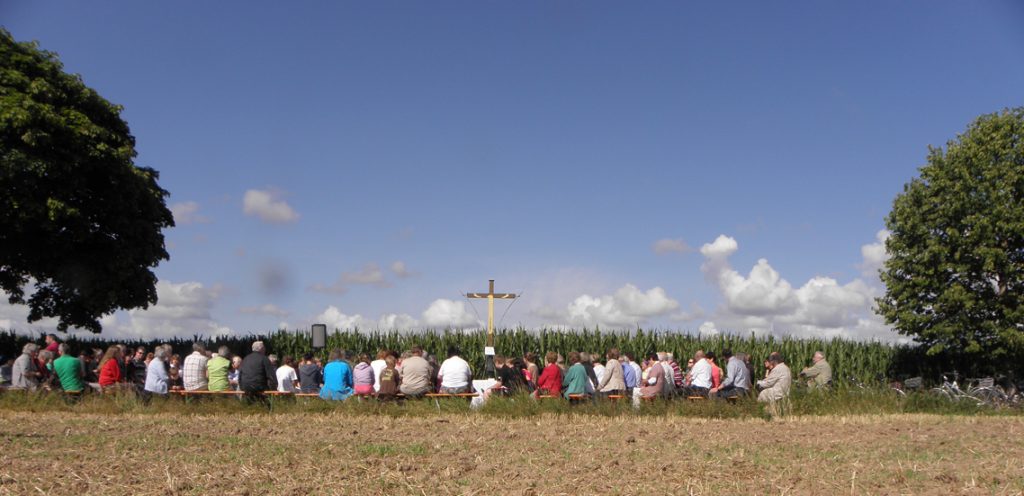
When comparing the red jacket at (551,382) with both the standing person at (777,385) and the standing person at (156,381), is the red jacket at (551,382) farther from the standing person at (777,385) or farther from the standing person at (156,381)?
the standing person at (156,381)

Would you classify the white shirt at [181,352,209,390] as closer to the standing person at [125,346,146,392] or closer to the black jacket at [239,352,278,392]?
the black jacket at [239,352,278,392]

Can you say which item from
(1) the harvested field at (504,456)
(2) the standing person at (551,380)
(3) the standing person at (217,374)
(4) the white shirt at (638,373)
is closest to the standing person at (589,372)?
(2) the standing person at (551,380)

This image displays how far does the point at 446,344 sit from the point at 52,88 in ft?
44.7

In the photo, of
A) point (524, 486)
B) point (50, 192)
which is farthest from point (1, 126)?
point (524, 486)

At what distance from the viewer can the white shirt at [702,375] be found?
1681 centimetres

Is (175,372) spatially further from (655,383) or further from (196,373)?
(655,383)

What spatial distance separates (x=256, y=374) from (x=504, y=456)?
25.3 feet

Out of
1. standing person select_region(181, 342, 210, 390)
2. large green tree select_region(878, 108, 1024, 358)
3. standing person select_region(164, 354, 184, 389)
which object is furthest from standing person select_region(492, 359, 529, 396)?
large green tree select_region(878, 108, 1024, 358)

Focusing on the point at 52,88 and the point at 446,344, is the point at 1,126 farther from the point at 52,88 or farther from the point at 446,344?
the point at 446,344

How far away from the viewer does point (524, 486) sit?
7.61 metres

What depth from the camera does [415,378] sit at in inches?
622

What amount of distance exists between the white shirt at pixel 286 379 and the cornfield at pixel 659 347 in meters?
10.9

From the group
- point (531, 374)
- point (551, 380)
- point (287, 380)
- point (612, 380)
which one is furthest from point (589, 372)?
point (287, 380)

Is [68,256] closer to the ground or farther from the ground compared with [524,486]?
farther from the ground
